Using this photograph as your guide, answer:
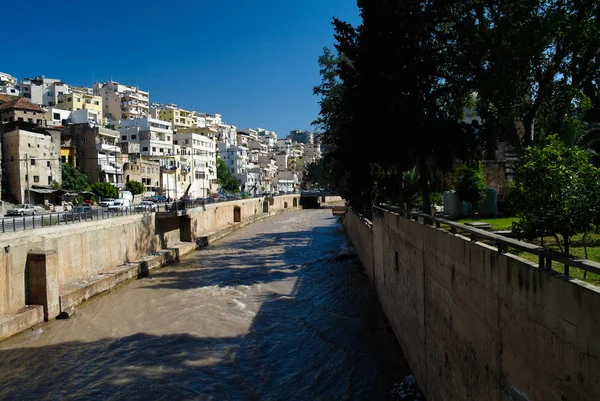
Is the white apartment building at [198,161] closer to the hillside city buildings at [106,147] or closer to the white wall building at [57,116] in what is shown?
the hillside city buildings at [106,147]

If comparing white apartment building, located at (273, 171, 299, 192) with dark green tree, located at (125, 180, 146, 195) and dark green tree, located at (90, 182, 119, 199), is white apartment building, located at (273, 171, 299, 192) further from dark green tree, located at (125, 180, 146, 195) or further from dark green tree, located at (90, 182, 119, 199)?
dark green tree, located at (90, 182, 119, 199)

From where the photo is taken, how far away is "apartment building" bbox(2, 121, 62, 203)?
160ft

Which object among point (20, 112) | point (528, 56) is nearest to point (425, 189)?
point (528, 56)

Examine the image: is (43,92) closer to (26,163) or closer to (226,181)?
(226,181)

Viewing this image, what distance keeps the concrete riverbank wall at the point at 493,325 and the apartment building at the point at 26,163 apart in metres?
49.3

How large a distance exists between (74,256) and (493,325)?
18.7m

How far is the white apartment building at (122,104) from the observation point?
104m

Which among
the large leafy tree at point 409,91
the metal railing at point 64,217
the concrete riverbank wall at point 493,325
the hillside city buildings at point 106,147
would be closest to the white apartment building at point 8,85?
the hillside city buildings at point 106,147

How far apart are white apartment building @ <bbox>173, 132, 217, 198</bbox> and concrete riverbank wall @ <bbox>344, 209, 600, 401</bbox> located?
71.1 m

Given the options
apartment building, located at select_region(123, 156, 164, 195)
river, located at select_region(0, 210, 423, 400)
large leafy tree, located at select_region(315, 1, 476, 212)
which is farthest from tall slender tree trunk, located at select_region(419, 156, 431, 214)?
apartment building, located at select_region(123, 156, 164, 195)

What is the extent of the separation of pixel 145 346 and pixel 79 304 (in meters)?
5.59

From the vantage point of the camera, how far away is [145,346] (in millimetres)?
13945

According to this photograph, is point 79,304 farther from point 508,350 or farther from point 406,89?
point 508,350

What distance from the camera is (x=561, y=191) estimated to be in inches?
247
